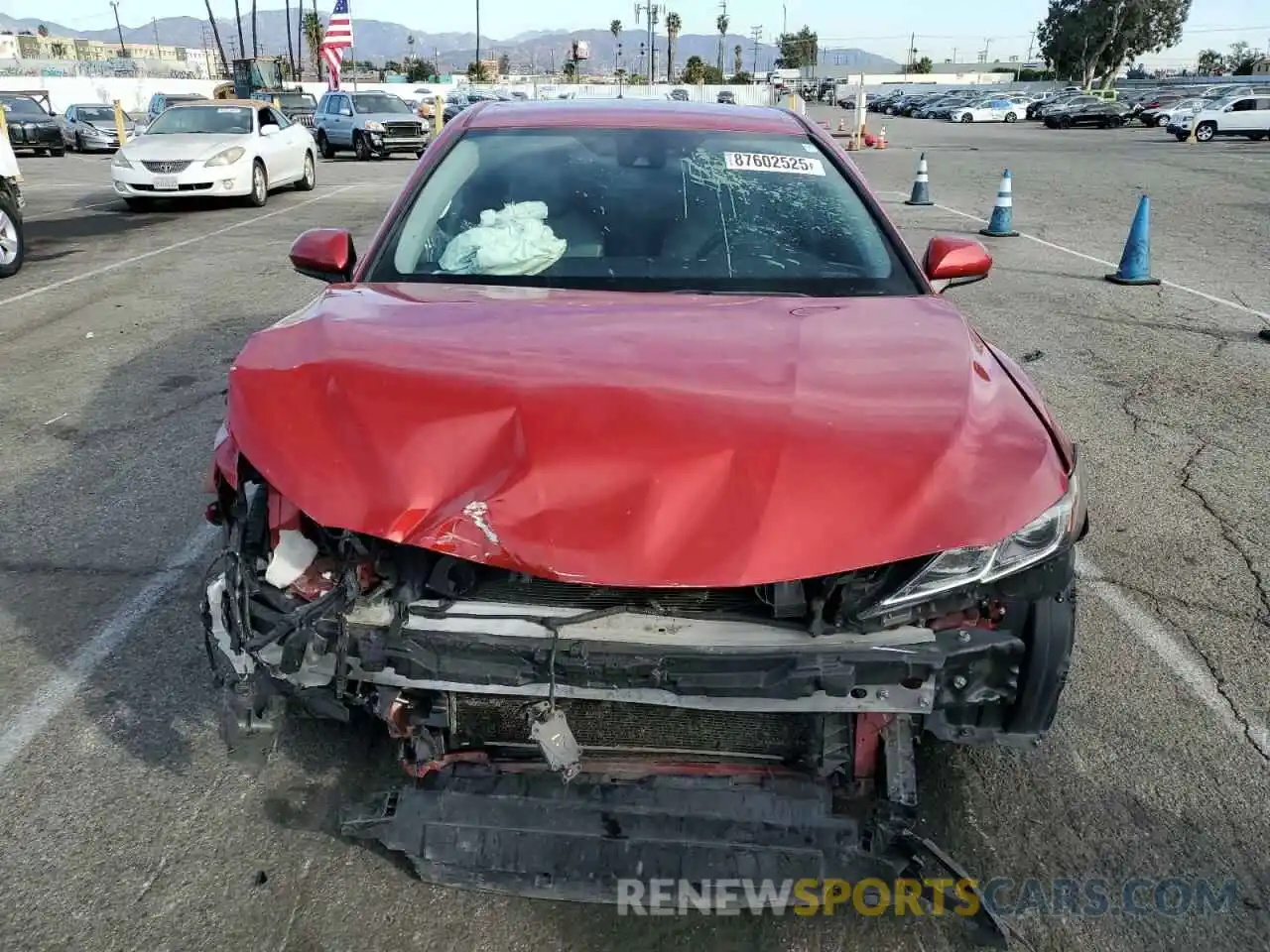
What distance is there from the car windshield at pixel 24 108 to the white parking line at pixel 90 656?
Result: 89.7 ft

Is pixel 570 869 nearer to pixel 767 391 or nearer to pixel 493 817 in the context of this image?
pixel 493 817

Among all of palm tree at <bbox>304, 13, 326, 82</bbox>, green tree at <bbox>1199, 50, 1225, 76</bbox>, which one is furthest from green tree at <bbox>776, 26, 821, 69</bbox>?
palm tree at <bbox>304, 13, 326, 82</bbox>

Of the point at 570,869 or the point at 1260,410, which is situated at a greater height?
the point at 570,869

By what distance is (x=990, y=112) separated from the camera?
5856 cm

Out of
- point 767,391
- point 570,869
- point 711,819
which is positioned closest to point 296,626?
point 570,869

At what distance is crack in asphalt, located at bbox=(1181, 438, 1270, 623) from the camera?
Result: 3.81 meters

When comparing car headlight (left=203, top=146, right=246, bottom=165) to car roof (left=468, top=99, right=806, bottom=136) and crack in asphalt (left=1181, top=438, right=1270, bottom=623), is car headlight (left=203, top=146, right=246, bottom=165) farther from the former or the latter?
crack in asphalt (left=1181, top=438, right=1270, bottom=623)

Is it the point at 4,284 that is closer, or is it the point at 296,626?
the point at 296,626

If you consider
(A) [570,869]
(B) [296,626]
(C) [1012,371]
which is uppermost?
(C) [1012,371]

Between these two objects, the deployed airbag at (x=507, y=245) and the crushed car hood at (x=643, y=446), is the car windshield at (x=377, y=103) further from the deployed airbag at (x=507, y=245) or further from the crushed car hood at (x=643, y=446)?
the crushed car hood at (x=643, y=446)

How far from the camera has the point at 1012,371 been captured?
9.01 ft

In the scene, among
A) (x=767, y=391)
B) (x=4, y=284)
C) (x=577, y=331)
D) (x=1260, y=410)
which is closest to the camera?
(x=767, y=391)

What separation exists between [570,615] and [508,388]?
54 cm

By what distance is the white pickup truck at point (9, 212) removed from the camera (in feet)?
30.1
